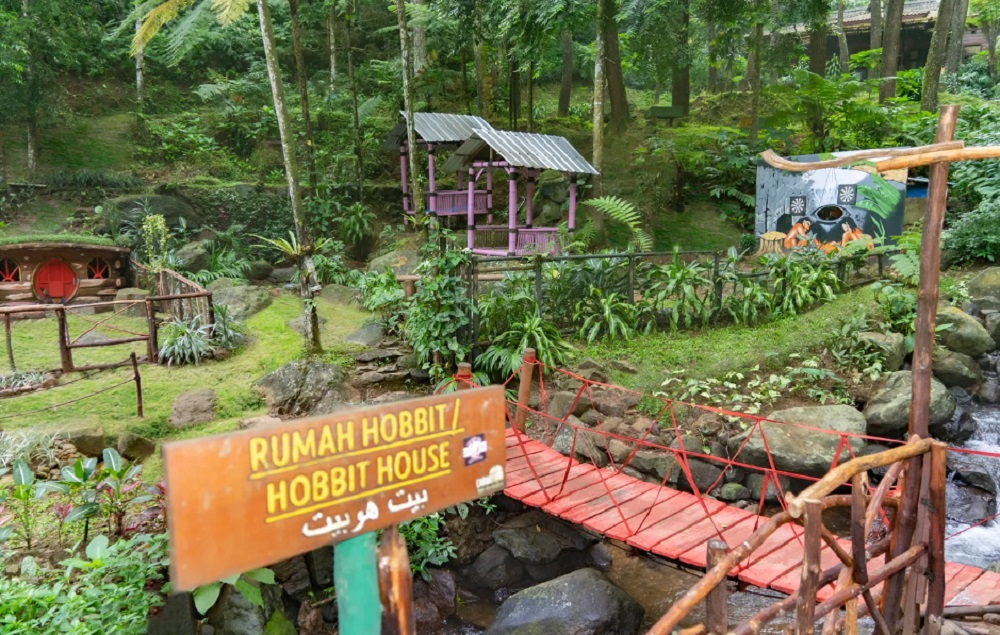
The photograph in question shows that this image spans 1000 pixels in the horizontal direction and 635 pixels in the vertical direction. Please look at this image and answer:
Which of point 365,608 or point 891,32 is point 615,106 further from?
point 365,608

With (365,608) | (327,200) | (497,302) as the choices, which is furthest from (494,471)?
(327,200)

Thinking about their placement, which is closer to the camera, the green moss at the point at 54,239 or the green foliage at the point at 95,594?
the green foliage at the point at 95,594

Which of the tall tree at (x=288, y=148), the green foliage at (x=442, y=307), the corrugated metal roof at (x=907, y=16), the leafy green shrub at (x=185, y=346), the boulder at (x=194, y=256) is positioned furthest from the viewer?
the corrugated metal roof at (x=907, y=16)

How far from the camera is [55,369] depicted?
776cm

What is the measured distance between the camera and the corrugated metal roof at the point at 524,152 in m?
13.1

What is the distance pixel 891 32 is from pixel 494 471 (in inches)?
742

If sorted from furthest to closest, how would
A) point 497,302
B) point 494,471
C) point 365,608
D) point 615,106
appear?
point 615,106, point 497,302, point 494,471, point 365,608

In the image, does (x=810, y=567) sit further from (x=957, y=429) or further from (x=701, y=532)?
(x=957, y=429)

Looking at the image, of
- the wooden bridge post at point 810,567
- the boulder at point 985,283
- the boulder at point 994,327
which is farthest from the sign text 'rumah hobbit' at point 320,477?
the boulder at point 985,283

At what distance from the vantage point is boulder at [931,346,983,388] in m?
9.61

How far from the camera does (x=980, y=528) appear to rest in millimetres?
7312

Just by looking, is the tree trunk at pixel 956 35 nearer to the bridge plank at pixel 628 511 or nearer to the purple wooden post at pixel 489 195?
the purple wooden post at pixel 489 195

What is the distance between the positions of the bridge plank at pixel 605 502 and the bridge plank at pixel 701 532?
0.52 metres

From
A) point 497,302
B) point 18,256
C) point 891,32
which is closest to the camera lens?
point 497,302
